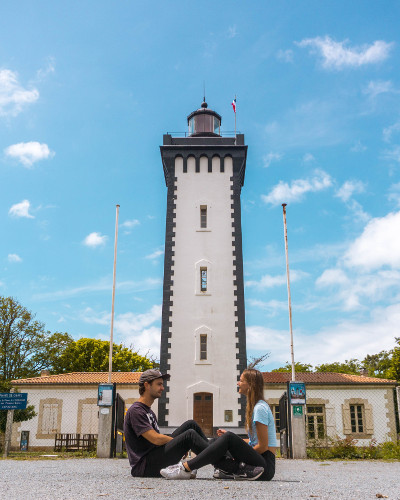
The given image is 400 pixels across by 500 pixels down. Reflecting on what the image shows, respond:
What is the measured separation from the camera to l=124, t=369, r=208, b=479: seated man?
5539mm

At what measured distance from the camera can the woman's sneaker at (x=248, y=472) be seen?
5730 millimetres

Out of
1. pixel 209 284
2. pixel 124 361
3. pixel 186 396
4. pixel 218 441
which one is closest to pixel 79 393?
pixel 186 396

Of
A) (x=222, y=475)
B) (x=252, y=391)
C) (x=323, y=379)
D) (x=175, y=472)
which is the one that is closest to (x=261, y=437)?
(x=252, y=391)

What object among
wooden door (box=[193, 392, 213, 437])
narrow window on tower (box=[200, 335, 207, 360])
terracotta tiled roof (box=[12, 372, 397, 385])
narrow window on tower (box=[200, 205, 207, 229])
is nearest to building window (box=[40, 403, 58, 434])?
terracotta tiled roof (box=[12, 372, 397, 385])

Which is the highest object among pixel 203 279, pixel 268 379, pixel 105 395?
pixel 203 279

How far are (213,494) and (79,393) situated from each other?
2387 centimetres

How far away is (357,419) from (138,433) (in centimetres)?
2317

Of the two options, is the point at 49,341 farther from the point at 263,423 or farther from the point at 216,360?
the point at 263,423

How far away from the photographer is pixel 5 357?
36.2 meters

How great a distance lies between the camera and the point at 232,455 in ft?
18.8

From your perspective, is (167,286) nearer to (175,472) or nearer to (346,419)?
(346,419)

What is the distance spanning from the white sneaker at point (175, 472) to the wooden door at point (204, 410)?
1712 centimetres

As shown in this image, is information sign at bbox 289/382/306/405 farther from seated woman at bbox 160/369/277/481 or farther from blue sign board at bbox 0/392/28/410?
seated woman at bbox 160/369/277/481

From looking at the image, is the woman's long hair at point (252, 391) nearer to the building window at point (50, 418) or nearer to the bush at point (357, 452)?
the bush at point (357, 452)
